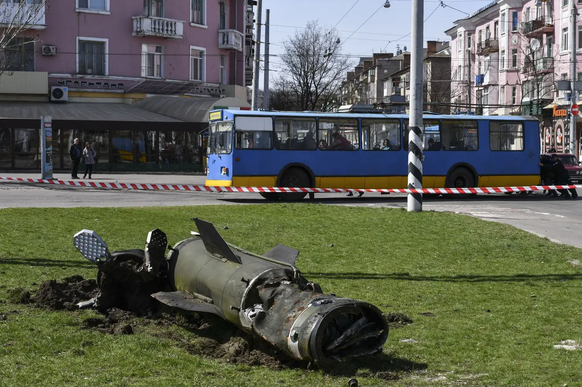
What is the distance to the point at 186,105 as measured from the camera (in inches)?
1725

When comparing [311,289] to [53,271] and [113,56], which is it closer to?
[53,271]

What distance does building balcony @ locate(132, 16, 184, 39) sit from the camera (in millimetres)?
45156

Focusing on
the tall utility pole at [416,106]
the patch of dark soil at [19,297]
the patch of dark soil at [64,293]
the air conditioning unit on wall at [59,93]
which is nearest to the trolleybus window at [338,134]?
the tall utility pole at [416,106]

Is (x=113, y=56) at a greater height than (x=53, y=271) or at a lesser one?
greater

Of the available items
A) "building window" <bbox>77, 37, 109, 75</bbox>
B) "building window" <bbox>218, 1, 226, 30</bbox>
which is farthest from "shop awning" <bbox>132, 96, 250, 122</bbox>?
"building window" <bbox>218, 1, 226, 30</bbox>

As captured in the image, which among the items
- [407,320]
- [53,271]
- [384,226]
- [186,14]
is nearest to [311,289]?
[407,320]

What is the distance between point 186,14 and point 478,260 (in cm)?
3956

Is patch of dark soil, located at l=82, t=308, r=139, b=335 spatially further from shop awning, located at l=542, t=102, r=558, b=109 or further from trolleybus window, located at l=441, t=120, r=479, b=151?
shop awning, located at l=542, t=102, r=558, b=109

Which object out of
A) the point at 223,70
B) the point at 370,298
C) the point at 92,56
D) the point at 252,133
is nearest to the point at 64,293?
the point at 370,298

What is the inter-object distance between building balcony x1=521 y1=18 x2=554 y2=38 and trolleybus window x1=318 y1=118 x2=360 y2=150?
134 ft

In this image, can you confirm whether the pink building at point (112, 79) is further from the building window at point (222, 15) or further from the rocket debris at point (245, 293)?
the rocket debris at point (245, 293)

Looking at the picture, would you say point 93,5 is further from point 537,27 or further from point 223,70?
point 537,27

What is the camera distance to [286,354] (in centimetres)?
575

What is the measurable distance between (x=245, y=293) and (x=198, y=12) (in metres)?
44.7
